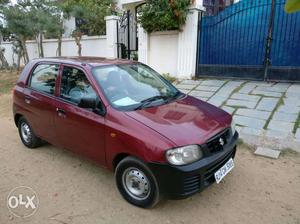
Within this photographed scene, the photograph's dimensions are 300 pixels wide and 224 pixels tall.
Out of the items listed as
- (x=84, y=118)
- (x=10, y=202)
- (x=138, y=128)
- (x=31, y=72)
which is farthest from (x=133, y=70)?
(x=10, y=202)

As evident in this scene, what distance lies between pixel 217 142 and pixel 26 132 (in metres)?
3.38

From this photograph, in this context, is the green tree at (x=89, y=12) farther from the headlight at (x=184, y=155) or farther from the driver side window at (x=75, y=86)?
the headlight at (x=184, y=155)

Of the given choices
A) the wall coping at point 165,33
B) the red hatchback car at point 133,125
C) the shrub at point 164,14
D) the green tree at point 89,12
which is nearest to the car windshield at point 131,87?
the red hatchback car at point 133,125

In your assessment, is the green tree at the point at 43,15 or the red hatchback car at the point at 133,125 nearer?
the red hatchback car at the point at 133,125

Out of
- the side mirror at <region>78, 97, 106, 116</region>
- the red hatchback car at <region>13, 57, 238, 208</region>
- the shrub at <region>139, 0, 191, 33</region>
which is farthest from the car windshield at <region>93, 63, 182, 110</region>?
the shrub at <region>139, 0, 191, 33</region>

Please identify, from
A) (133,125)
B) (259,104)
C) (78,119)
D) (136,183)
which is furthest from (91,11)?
(136,183)

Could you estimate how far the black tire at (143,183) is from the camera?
289 centimetres

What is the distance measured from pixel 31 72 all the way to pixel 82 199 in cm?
241

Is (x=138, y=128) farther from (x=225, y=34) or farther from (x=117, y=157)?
(x=225, y=34)

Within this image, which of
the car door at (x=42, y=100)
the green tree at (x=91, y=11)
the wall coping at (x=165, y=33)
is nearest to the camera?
the car door at (x=42, y=100)

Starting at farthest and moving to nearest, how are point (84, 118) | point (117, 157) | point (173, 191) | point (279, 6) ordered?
1. point (279, 6)
2. point (84, 118)
3. point (117, 157)
4. point (173, 191)

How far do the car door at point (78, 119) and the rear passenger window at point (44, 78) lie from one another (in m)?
0.22

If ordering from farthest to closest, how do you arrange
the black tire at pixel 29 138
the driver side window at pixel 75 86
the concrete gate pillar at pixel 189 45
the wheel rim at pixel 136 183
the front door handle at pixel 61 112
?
the concrete gate pillar at pixel 189 45 → the black tire at pixel 29 138 → the front door handle at pixel 61 112 → the driver side window at pixel 75 86 → the wheel rim at pixel 136 183

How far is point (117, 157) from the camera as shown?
3.23m
